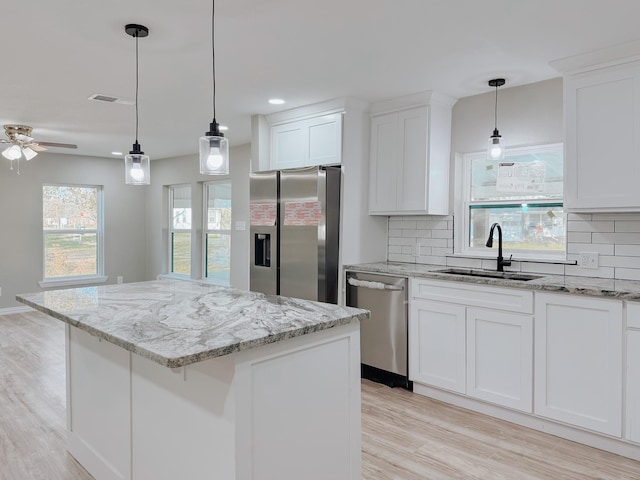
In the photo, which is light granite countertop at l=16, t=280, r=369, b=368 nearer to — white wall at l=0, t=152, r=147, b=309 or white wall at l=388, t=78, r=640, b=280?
white wall at l=388, t=78, r=640, b=280

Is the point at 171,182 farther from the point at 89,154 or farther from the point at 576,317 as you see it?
the point at 576,317

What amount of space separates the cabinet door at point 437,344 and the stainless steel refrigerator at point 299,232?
79 cm

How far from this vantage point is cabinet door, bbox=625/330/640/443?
241cm

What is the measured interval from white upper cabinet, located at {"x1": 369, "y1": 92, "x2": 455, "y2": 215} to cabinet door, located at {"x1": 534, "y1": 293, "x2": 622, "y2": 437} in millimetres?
1274

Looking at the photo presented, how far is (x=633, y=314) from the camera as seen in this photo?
2406 millimetres

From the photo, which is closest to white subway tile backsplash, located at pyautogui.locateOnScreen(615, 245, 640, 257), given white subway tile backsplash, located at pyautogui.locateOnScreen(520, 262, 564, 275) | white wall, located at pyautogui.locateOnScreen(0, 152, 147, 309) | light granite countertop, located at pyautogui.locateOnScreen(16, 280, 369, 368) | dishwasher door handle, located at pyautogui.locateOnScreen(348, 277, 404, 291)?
white subway tile backsplash, located at pyautogui.locateOnScreen(520, 262, 564, 275)

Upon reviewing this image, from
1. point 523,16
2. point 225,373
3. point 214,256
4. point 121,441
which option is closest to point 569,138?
point 523,16

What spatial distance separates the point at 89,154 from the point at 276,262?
4.41 metres

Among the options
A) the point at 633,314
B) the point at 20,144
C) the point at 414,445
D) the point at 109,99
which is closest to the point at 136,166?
the point at 109,99

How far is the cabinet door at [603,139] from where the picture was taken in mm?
2629

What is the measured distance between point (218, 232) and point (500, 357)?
15.2 ft

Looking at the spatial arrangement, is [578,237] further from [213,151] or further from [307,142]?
[213,151]

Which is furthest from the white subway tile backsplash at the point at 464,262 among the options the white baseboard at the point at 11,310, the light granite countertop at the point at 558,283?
the white baseboard at the point at 11,310

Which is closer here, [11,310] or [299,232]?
[299,232]
